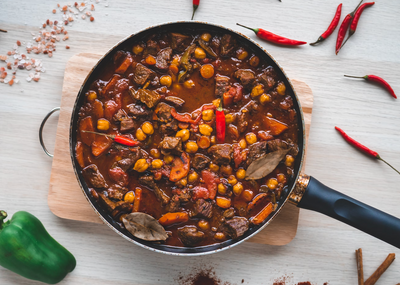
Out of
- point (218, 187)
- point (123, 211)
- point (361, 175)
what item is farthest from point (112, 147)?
point (361, 175)

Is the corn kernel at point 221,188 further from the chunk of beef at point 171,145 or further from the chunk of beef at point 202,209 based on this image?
the chunk of beef at point 171,145

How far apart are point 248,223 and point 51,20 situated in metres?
3.51

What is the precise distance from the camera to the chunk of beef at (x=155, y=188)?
11.8 ft

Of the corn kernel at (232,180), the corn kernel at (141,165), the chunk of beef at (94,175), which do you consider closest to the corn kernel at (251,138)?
the corn kernel at (232,180)

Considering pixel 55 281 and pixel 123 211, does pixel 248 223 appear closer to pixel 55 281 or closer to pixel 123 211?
pixel 123 211

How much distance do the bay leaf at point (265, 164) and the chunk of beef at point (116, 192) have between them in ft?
4.74

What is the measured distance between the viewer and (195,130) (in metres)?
3.66

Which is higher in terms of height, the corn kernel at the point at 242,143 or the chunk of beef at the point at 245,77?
the chunk of beef at the point at 245,77

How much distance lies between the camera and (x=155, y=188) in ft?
11.9

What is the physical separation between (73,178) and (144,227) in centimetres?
108

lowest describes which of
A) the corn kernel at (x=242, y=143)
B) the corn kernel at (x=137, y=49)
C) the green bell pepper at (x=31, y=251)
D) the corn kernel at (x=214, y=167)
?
the green bell pepper at (x=31, y=251)

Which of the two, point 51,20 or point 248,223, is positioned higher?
point 51,20

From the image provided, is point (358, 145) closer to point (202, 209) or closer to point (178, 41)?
point (202, 209)

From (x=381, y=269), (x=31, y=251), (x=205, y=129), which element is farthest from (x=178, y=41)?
(x=381, y=269)
